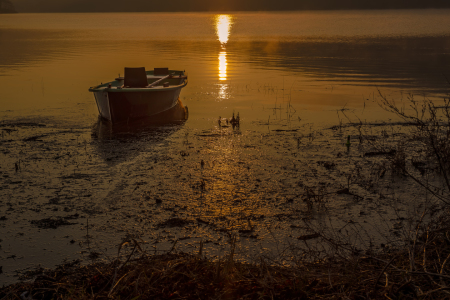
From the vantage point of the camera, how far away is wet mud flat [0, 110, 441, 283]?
518 centimetres

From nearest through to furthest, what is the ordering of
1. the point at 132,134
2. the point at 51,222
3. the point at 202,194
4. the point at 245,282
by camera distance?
the point at 245,282, the point at 51,222, the point at 202,194, the point at 132,134

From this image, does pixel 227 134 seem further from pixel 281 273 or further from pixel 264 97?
pixel 281 273

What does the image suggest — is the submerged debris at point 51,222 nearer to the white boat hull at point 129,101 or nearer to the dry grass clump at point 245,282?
the dry grass clump at point 245,282

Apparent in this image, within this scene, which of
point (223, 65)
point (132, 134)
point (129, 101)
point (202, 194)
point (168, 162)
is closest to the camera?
point (202, 194)

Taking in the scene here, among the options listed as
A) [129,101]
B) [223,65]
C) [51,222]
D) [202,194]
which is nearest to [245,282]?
[202,194]

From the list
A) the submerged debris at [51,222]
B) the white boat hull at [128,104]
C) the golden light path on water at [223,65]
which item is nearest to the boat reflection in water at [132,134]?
the white boat hull at [128,104]

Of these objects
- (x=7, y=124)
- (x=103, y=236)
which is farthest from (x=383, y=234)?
(x=7, y=124)

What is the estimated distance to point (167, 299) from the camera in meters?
3.39

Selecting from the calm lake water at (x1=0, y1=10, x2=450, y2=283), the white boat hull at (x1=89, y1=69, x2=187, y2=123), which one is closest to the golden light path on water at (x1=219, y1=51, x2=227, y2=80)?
the calm lake water at (x1=0, y1=10, x2=450, y2=283)

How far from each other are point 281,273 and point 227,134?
740 centimetres

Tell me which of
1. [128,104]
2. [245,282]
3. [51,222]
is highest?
[128,104]

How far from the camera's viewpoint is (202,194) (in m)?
6.77

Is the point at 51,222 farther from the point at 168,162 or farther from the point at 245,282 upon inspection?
the point at 245,282

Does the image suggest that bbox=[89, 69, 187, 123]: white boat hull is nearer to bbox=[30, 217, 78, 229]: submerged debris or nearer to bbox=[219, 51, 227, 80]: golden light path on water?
bbox=[30, 217, 78, 229]: submerged debris
